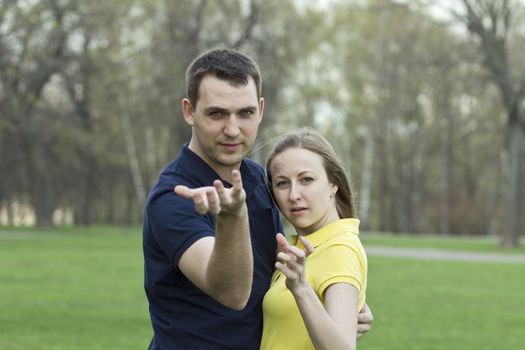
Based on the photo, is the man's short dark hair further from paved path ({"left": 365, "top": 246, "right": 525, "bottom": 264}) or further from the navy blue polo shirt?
paved path ({"left": 365, "top": 246, "right": 525, "bottom": 264})

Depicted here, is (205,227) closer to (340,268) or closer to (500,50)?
(340,268)

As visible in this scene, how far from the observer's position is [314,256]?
370 cm

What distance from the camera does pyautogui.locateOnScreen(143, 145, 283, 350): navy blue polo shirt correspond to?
3422mm

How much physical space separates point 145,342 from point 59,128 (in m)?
26.3

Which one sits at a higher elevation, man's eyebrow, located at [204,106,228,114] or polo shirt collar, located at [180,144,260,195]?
man's eyebrow, located at [204,106,228,114]

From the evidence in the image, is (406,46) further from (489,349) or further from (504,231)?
(489,349)

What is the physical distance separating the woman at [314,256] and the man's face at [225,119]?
292 millimetres

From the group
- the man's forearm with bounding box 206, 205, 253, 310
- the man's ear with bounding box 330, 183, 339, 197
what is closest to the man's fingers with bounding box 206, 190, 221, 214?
the man's forearm with bounding box 206, 205, 253, 310

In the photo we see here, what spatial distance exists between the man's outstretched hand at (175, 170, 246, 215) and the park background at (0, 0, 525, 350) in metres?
1.42

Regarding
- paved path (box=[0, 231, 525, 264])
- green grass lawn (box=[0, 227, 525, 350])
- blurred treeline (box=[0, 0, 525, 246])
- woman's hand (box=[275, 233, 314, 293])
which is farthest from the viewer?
blurred treeline (box=[0, 0, 525, 246])

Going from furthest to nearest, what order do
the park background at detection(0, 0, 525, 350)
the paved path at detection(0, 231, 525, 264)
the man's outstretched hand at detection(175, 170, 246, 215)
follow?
the paved path at detection(0, 231, 525, 264) < the park background at detection(0, 0, 525, 350) < the man's outstretched hand at detection(175, 170, 246, 215)

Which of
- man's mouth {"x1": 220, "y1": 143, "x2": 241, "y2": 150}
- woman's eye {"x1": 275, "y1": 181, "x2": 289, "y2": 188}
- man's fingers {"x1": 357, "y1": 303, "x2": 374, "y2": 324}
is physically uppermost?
man's mouth {"x1": 220, "y1": 143, "x2": 241, "y2": 150}

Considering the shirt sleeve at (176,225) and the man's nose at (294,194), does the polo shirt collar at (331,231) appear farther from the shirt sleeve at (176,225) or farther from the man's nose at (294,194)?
the shirt sleeve at (176,225)

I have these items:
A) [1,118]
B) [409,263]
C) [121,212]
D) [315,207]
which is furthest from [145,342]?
[121,212]
